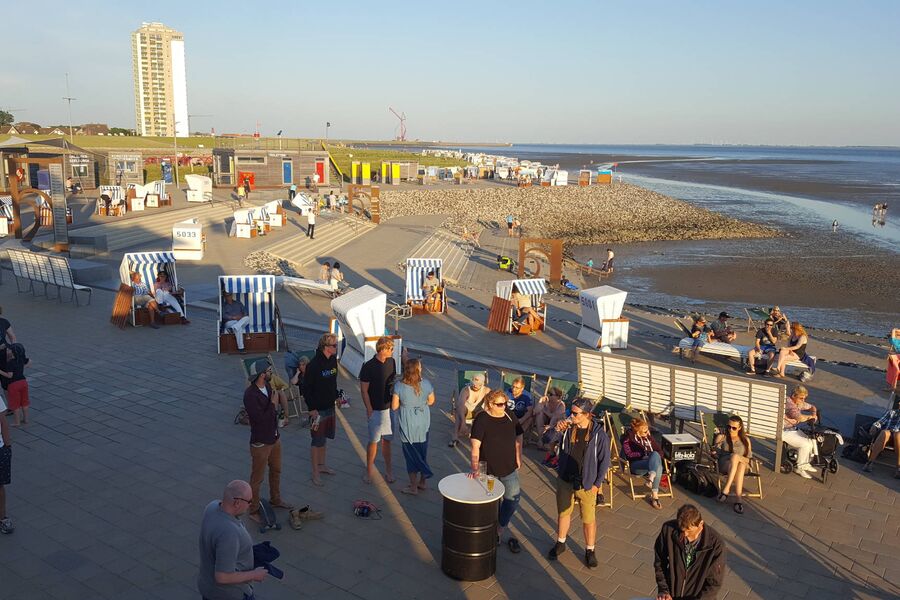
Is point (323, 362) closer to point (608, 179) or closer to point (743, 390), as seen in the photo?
point (743, 390)

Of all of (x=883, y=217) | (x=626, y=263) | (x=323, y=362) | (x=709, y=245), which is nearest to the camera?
(x=323, y=362)

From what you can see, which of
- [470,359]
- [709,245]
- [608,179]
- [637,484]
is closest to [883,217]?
[709,245]

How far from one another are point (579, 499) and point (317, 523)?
2301 mm

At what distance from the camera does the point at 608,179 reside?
212 ft

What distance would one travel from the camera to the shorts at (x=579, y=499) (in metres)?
5.55

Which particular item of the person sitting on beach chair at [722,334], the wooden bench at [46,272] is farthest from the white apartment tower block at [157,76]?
the person sitting on beach chair at [722,334]

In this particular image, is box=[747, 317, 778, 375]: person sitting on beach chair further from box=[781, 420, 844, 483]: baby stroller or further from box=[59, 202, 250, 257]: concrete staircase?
box=[59, 202, 250, 257]: concrete staircase

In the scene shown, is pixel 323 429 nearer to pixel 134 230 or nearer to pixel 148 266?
pixel 148 266

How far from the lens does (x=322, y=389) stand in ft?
22.0

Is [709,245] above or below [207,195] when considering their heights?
below

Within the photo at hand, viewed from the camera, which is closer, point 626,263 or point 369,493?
point 369,493

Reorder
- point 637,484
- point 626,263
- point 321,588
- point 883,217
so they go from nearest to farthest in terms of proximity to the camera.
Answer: point 321,588
point 637,484
point 626,263
point 883,217

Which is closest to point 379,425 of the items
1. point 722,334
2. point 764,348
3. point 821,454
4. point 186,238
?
point 821,454

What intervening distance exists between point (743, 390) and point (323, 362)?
4462mm
